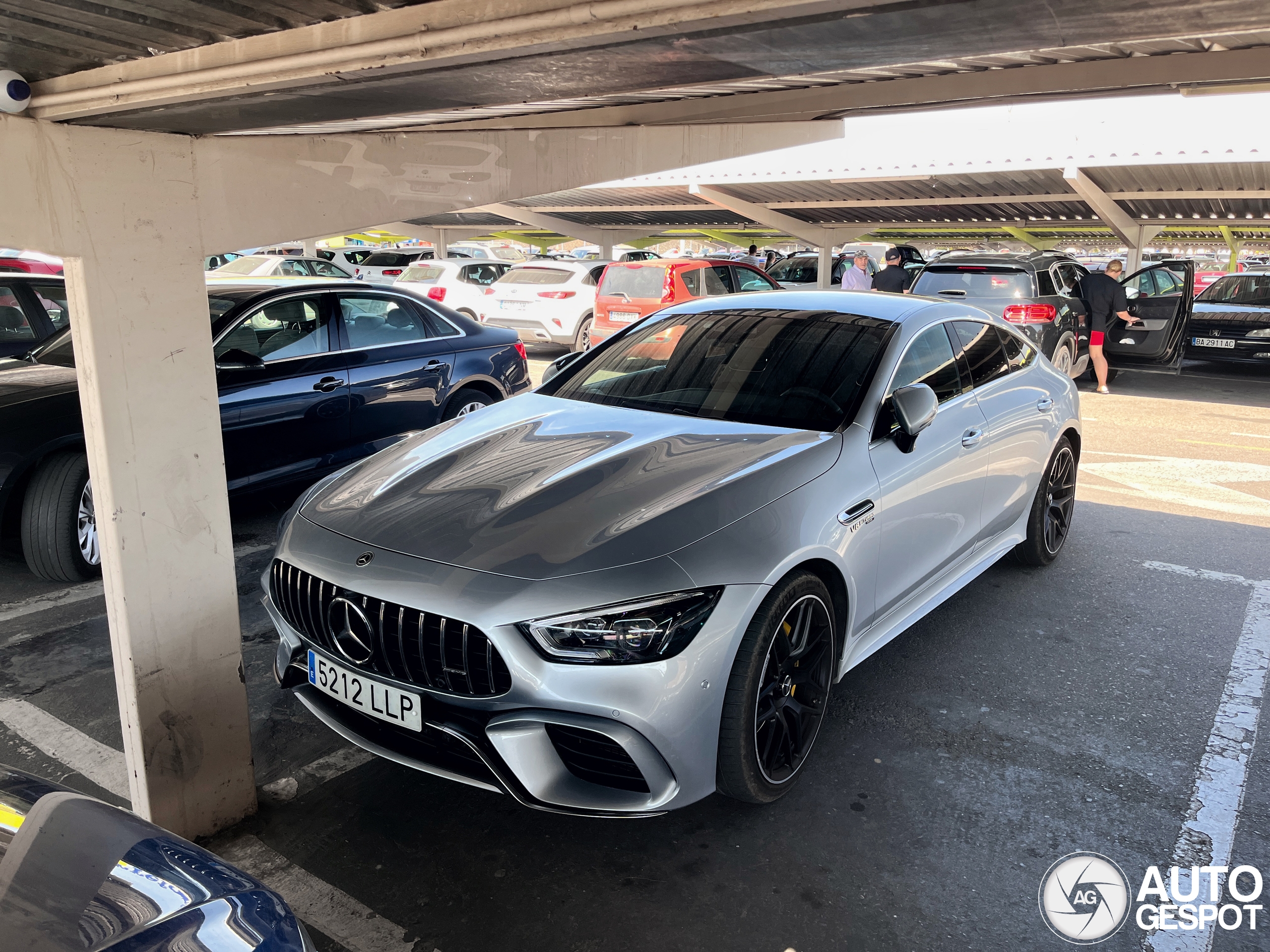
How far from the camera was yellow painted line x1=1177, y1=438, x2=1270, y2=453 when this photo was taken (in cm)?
872

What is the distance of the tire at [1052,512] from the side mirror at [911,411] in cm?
175

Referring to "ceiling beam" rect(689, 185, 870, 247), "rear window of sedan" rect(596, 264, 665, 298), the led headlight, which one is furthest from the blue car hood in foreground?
"ceiling beam" rect(689, 185, 870, 247)

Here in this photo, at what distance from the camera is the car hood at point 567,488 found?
2771 millimetres

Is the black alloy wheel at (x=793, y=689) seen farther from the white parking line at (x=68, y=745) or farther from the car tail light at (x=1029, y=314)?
the car tail light at (x=1029, y=314)

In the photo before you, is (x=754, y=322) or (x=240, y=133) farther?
(x=754, y=322)

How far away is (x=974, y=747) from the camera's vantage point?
3498 mm

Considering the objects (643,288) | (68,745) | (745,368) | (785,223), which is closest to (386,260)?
(785,223)

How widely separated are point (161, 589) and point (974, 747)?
9.32 feet

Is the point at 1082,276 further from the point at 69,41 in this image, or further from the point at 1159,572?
the point at 69,41

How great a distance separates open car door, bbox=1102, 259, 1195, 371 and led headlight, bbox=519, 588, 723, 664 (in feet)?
38.2

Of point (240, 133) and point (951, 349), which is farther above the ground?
point (240, 133)

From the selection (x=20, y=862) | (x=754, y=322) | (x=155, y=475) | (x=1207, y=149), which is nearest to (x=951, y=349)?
(x=754, y=322)

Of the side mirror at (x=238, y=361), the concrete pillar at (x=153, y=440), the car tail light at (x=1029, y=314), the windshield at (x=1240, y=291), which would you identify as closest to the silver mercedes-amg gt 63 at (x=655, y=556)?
the concrete pillar at (x=153, y=440)

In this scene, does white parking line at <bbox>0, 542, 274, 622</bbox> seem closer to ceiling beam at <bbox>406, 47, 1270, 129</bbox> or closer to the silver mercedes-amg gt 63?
the silver mercedes-amg gt 63
